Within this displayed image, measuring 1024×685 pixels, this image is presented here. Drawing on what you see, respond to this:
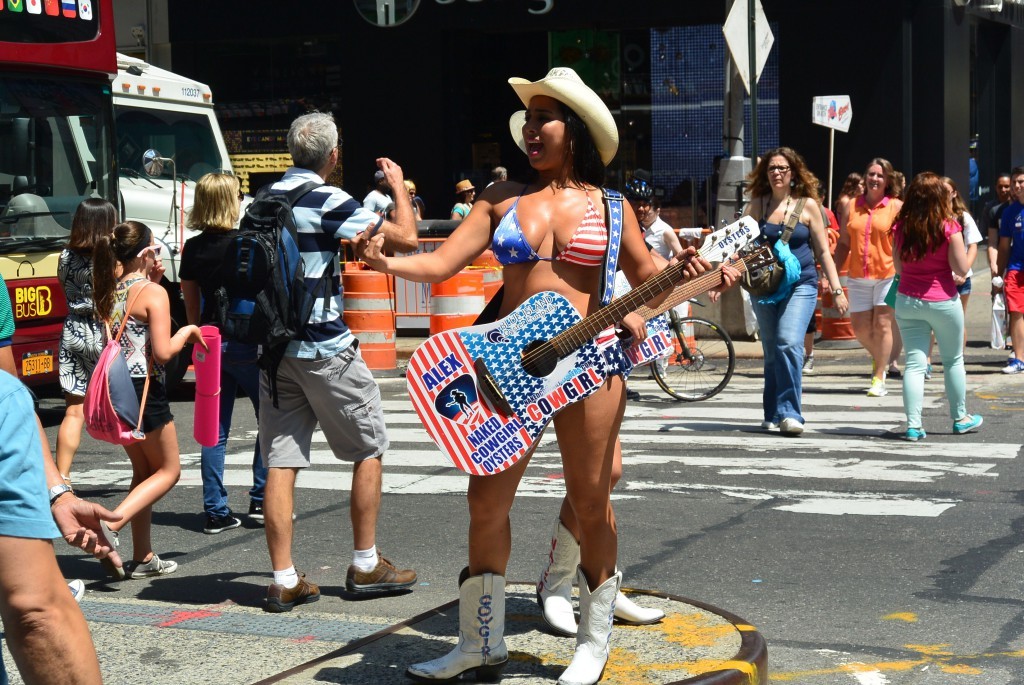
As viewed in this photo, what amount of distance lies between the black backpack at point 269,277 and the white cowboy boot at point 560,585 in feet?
4.76

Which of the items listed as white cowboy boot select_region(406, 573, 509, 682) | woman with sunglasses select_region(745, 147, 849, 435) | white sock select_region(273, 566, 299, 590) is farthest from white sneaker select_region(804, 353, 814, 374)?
white cowboy boot select_region(406, 573, 509, 682)

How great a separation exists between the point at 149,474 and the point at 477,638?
2632 millimetres

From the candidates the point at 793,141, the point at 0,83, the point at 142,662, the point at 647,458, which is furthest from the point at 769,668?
the point at 793,141

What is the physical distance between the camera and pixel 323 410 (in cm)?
582

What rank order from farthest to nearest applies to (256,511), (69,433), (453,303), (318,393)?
(453,303), (256,511), (69,433), (318,393)

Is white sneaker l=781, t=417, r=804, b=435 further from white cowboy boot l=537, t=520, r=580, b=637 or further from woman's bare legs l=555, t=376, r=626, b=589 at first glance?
woman's bare legs l=555, t=376, r=626, b=589

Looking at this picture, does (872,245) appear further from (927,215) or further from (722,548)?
(722,548)

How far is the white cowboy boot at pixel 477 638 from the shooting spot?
4.47m

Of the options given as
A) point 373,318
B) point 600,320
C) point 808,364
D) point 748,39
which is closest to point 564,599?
point 600,320

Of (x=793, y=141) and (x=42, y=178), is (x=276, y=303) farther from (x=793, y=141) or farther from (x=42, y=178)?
(x=793, y=141)

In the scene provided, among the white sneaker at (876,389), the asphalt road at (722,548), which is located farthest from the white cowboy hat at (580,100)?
the white sneaker at (876,389)

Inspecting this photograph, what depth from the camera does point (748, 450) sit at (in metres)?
9.48

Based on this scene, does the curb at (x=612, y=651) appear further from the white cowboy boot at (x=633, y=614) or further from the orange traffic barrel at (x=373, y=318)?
the orange traffic barrel at (x=373, y=318)

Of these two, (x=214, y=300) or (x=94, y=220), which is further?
(x=94, y=220)
